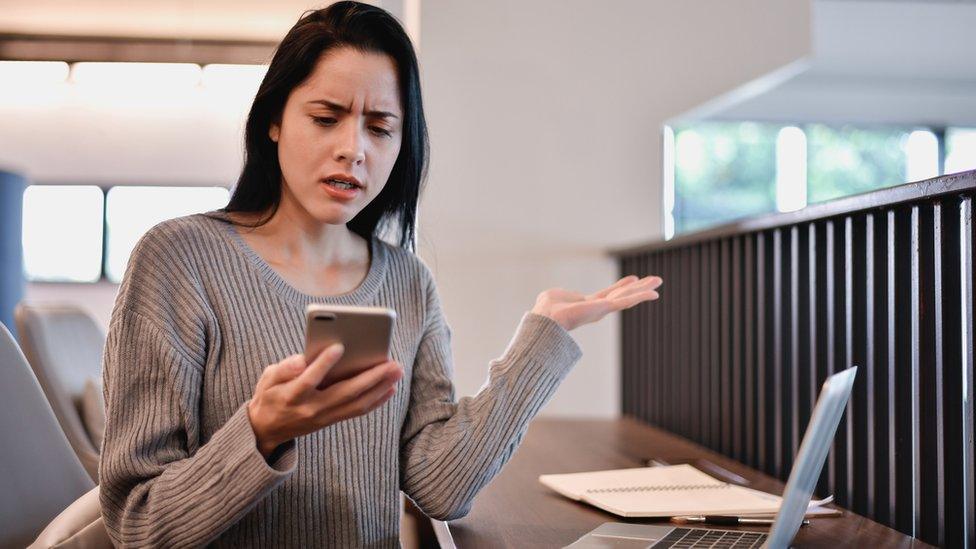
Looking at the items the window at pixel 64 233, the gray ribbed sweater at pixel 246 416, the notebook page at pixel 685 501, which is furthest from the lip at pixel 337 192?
the window at pixel 64 233

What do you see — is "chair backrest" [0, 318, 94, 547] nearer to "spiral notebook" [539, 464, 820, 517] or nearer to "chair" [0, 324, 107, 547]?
"chair" [0, 324, 107, 547]

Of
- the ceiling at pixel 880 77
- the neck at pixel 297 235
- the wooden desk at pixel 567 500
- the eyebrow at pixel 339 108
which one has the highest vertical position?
the ceiling at pixel 880 77

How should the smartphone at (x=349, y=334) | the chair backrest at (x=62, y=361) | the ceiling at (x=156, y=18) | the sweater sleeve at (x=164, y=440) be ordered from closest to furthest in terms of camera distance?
the smartphone at (x=349, y=334)
the sweater sleeve at (x=164, y=440)
the chair backrest at (x=62, y=361)
the ceiling at (x=156, y=18)

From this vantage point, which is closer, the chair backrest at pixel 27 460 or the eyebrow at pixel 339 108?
the eyebrow at pixel 339 108

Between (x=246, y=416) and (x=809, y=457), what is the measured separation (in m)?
0.54

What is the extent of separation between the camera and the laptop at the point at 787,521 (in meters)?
0.85

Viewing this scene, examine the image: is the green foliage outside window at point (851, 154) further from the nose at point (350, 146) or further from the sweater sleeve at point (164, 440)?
the sweater sleeve at point (164, 440)

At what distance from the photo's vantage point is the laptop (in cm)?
85

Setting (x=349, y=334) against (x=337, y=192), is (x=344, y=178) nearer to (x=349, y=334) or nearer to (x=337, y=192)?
(x=337, y=192)

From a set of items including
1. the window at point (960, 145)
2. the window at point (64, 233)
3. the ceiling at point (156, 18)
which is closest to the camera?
the ceiling at point (156, 18)

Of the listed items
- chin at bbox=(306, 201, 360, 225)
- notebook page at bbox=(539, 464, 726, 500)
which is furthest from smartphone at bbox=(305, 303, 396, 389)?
notebook page at bbox=(539, 464, 726, 500)

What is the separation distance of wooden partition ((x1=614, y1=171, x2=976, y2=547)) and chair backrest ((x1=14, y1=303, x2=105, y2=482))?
147 centimetres

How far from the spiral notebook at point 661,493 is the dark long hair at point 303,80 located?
515 millimetres

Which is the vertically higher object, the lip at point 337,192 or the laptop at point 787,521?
the lip at point 337,192
